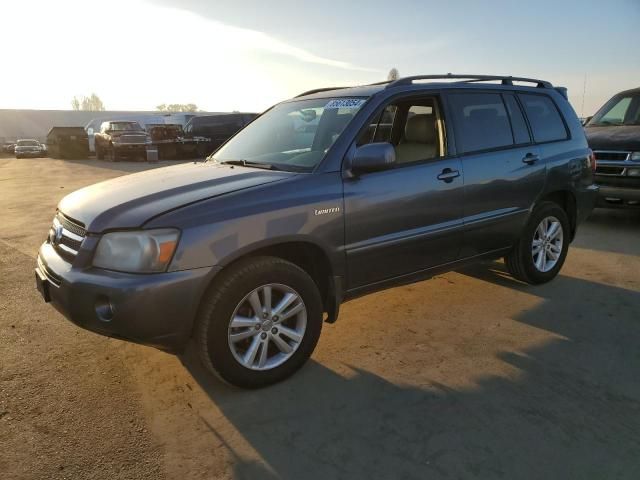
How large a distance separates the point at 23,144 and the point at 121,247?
3895 cm

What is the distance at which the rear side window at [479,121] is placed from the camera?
396 cm

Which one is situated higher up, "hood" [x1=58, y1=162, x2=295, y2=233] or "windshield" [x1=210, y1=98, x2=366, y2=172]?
"windshield" [x1=210, y1=98, x2=366, y2=172]

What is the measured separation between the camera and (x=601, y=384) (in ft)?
9.88

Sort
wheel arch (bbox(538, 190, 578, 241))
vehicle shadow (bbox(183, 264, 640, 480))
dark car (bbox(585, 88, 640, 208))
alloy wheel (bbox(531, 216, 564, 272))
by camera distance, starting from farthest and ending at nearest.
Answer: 1. dark car (bbox(585, 88, 640, 208))
2. wheel arch (bbox(538, 190, 578, 241))
3. alloy wheel (bbox(531, 216, 564, 272))
4. vehicle shadow (bbox(183, 264, 640, 480))

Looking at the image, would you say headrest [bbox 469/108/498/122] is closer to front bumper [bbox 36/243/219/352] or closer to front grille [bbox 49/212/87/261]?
front bumper [bbox 36/243/219/352]

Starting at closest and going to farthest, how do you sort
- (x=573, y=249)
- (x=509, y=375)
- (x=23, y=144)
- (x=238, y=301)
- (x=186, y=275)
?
(x=186, y=275) < (x=238, y=301) < (x=509, y=375) < (x=573, y=249) < (x=23, y=144)

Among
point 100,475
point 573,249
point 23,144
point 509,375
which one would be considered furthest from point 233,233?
point 23,144

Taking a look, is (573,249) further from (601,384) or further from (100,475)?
(100,475)

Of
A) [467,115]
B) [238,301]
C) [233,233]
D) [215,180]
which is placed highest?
[467,115]

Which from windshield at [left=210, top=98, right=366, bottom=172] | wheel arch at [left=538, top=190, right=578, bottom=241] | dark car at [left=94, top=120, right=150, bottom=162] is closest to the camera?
windshield at [left=210, top=98, right=366, bottom=172]

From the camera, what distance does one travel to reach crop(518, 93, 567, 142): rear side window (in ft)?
15.1

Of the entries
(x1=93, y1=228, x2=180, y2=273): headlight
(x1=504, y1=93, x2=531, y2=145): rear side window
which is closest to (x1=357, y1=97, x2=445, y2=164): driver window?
(x1=504, y1=93, x2=531, y2=145): rear side window

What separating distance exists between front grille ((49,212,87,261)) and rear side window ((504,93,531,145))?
351cm

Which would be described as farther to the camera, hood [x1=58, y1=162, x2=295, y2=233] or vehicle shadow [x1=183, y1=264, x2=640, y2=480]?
hood [x1=58, y1=162, x2=295, y2=233]
